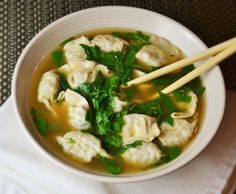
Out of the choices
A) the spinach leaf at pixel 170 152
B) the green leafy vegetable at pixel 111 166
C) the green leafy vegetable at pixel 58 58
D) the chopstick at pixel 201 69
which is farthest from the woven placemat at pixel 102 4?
the green leafy vegetable at pixel 111 166

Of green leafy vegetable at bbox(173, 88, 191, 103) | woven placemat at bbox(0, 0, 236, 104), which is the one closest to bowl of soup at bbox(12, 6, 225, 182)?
green leafy vegetable at bbox(173, 88, 191, 103)

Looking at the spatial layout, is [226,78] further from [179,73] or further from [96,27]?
[96,27]

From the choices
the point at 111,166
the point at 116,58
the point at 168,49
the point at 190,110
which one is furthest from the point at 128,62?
the point at 111,166

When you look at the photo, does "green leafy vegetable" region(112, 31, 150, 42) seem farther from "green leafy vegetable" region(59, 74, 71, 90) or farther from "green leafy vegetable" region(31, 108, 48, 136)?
"green leafy vegetable" region(31, 108, 48, 136)

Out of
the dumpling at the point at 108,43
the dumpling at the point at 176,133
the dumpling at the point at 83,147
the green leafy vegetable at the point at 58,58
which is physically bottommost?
the dumpling at the point at 83,147

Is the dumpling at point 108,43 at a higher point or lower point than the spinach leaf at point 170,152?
higher

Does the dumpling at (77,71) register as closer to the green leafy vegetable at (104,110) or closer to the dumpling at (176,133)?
the green leafy vegetable at (104,110)

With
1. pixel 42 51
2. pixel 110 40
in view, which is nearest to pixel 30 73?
pixel 42 51
